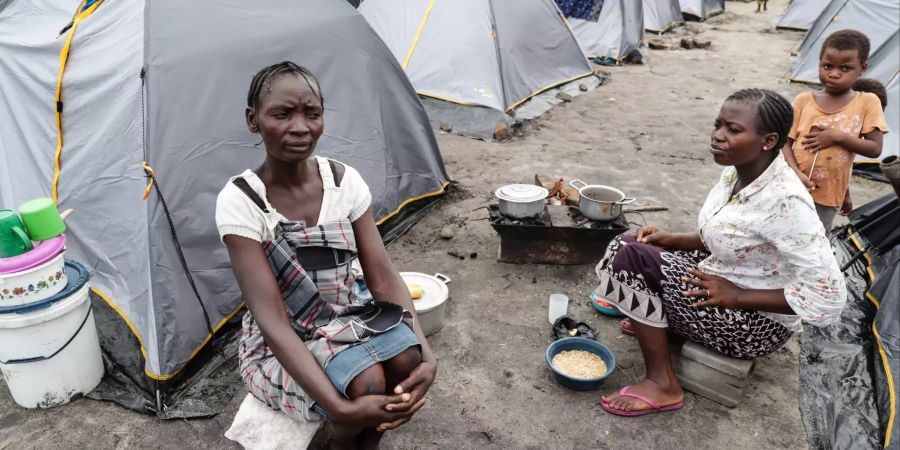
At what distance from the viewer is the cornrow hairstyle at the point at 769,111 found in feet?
7.41

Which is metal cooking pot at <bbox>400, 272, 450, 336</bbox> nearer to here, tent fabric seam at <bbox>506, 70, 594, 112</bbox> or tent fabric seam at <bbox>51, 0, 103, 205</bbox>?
tent fabric seam at <bbox>51, 0, 103, 205</bbox>

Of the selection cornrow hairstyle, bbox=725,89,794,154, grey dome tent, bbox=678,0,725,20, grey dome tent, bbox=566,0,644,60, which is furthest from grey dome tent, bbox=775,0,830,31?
cornrow hairstyle, bbox=725,89,794,154

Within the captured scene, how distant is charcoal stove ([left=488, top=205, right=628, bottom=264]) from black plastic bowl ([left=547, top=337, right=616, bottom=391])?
900 mm

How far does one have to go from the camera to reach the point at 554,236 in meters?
3.79

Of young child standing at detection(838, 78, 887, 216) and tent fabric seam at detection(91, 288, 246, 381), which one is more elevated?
young child standing at detection(838, 78, 887, 216)

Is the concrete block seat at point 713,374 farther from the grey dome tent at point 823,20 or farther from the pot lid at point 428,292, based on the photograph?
the grey dome tent at point 823,20

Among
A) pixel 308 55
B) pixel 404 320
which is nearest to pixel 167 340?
pixel 404 320

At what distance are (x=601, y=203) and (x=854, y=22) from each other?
753cm

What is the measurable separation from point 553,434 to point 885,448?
1.37 m

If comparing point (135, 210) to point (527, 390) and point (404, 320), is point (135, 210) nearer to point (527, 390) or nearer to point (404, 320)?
point (404, 320)

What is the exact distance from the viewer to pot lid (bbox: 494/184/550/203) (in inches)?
144

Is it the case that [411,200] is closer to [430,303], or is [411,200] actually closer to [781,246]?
[430,303]

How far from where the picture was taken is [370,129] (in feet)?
13.4

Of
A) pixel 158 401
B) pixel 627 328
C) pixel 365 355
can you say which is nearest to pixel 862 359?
pixel 627 328
